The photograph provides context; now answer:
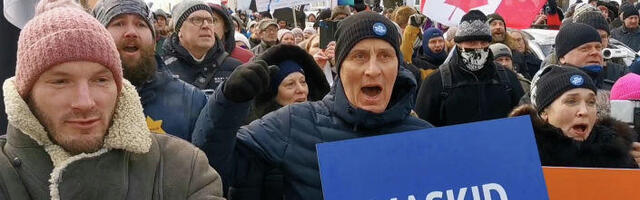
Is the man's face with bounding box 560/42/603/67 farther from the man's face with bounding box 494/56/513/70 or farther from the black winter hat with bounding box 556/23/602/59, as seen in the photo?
the man's face with bounding box 494/56/513/70

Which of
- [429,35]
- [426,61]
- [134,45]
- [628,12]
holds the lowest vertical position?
[628,12]

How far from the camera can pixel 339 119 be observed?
2.82 m

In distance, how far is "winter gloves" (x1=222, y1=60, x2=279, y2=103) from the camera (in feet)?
7.83

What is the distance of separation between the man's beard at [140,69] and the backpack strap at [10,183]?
1399mm

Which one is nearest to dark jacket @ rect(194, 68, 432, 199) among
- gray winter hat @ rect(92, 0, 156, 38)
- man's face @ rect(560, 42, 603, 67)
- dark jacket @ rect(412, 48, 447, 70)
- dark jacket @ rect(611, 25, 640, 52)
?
gray winter hat @ rect(92, 0, 156, 38)

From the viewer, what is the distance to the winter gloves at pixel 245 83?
2.39m

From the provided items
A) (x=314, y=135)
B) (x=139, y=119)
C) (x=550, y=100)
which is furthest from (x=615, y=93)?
(x=139, y=119)

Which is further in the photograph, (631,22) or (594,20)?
(631,22)

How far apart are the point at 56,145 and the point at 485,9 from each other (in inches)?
243

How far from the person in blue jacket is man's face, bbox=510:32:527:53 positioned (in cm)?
616

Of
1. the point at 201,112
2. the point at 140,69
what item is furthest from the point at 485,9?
the point at 201,112

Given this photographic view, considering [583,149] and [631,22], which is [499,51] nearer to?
[583,149]

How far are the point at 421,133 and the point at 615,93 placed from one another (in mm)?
2669

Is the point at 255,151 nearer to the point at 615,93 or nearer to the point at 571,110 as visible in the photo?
the point at 571,110
